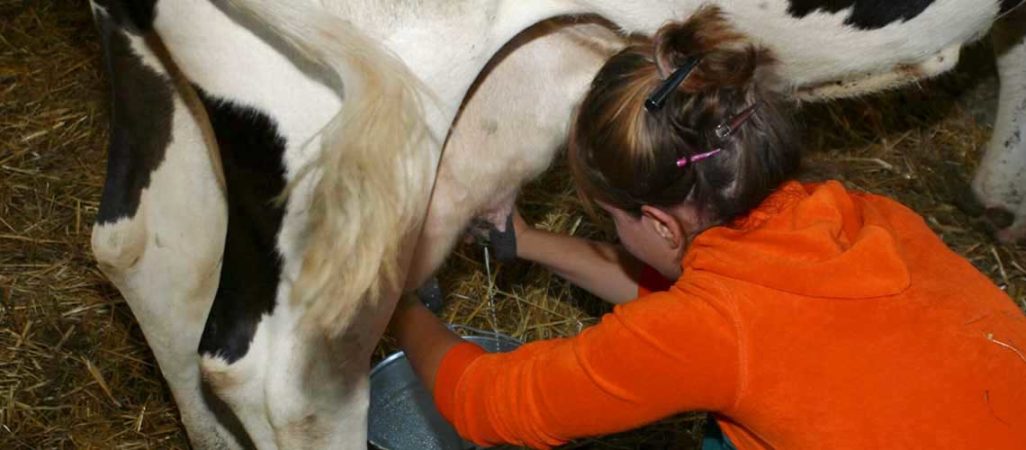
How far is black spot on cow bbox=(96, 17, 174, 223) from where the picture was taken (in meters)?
2.02

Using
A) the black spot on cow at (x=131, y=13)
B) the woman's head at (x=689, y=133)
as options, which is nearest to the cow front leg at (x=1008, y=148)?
the woman's head at (x=689, y=133)

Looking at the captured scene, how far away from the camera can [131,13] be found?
1.87m

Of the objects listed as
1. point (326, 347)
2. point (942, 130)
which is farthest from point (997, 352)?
point (942, 130)

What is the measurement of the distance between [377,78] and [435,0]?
0.17 m

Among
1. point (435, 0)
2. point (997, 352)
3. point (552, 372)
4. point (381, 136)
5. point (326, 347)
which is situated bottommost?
point (326, 347)

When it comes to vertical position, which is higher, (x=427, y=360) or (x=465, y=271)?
(x=427, y=360)

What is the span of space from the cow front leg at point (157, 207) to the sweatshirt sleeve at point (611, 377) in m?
0.64

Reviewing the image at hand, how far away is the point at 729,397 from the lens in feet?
5.33

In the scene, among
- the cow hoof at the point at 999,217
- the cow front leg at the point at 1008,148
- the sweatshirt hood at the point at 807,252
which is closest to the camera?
the sweatshirt hood at the point at 807,252

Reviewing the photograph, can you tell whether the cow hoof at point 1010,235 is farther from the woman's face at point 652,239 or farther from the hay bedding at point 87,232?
the woman's face at point 652,239

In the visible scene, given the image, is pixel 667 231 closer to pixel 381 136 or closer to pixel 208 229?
pixel 381 136

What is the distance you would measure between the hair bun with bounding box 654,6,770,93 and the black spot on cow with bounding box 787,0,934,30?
1.28 feet

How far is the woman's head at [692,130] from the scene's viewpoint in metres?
1.64

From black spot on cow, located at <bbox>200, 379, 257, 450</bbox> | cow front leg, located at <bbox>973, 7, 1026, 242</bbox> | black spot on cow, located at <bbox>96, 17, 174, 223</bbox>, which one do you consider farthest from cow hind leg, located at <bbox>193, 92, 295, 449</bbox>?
cow front leg, located at <bbox>973, 7, 1026, 242</bbox>
